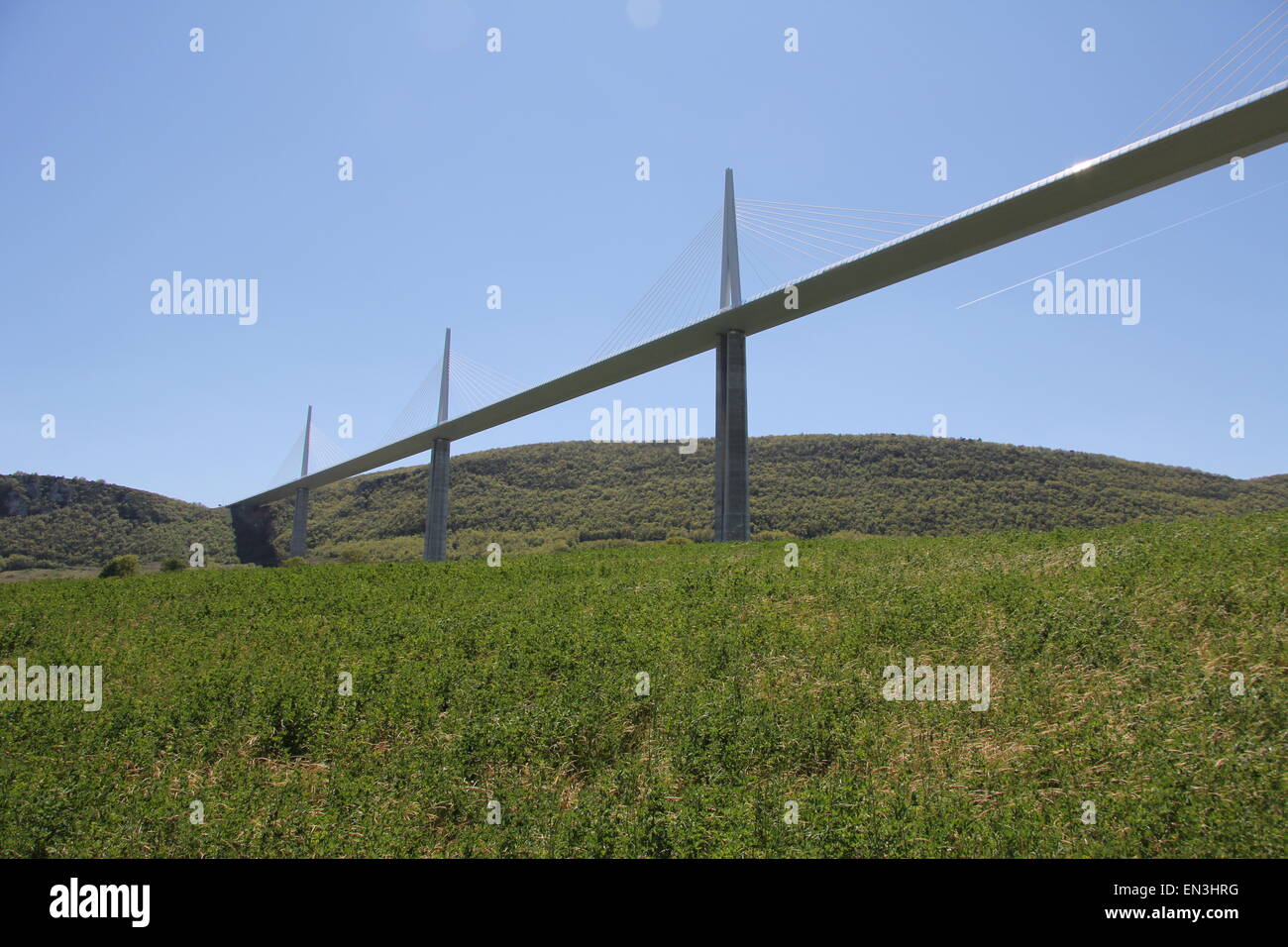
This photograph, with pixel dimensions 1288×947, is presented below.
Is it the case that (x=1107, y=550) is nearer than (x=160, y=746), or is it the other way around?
(x=160, y=746)

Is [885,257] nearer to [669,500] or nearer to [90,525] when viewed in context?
[669,500]

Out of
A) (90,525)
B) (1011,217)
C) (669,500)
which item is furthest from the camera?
(90,525)

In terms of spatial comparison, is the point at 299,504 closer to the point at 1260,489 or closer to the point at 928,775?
the point at 928,775

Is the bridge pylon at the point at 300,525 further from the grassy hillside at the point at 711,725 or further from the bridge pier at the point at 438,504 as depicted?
the grassy hillside at the point at 711,725

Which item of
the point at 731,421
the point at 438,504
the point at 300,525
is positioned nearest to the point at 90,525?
the point at 300,525

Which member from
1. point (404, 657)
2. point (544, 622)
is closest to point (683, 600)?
point (544, 622)

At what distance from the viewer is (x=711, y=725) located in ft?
20.5

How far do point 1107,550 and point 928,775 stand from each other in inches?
295

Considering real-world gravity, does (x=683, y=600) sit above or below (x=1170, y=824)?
above

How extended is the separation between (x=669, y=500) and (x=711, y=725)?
59592mm

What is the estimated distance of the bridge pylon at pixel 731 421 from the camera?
28.9 metres

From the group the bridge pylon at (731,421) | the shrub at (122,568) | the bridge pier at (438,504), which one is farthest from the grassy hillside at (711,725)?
the bridge pier at (438,504)

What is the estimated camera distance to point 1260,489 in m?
69.1
